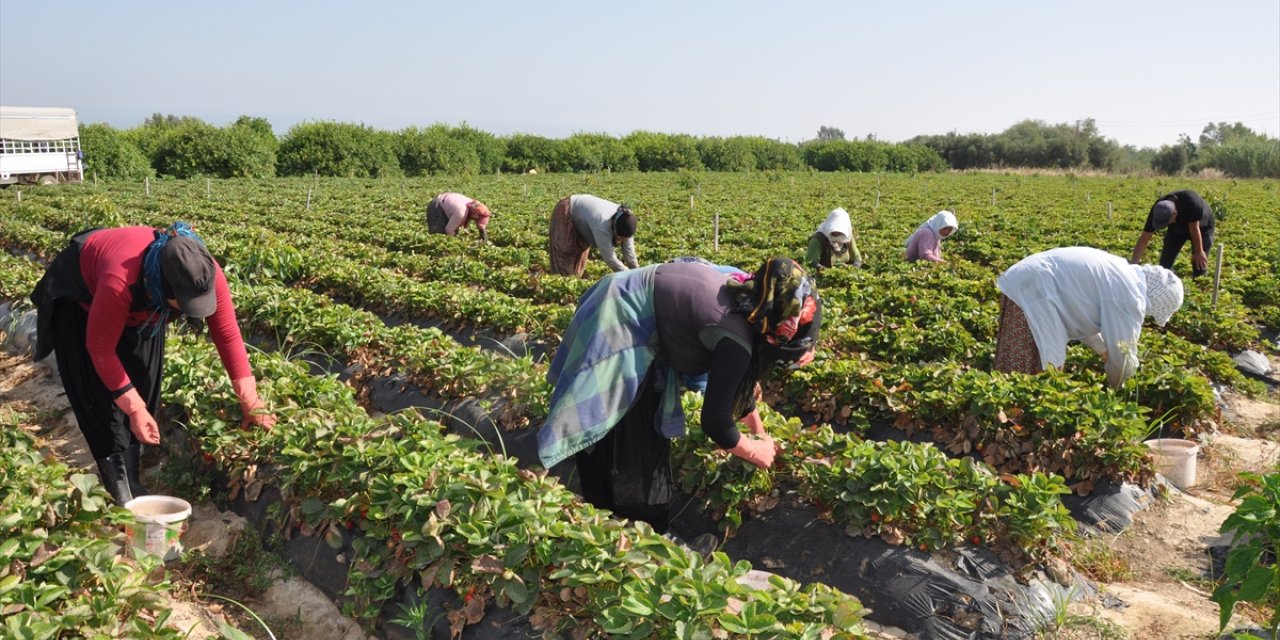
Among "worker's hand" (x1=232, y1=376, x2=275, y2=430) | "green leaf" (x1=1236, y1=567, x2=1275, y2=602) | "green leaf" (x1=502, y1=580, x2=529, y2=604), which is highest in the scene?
"worker's hand" (x1=232, y1=376, x2=275, y2=430)

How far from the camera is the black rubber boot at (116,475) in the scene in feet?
14.3

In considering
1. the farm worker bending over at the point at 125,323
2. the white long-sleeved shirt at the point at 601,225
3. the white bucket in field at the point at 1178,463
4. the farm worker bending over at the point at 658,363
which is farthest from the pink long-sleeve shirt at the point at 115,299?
the white bucket in field at the point at 1178,463

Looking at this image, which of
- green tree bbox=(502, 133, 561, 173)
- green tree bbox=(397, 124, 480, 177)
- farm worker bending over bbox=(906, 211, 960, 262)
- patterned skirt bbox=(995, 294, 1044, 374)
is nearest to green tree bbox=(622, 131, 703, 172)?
green tree bbox=(502, 133, 561, 173)

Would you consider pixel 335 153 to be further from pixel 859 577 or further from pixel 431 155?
pixel 859 577

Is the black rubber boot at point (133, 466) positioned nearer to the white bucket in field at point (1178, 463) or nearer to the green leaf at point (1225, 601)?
the green leaf at point (1225, 601)

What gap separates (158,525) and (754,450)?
264cm

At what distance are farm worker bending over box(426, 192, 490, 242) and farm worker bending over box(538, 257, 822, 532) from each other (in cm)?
964

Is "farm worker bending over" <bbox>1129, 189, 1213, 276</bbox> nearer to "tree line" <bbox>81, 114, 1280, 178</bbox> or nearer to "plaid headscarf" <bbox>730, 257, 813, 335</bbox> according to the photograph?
"plaid headscarf" <bbox>730, 257, 813, 335</bbox>

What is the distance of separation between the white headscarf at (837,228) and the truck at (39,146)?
29.8 m

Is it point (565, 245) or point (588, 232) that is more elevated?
point (588, 232)

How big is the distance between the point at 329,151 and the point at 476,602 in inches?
1606

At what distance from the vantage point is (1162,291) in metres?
5.51

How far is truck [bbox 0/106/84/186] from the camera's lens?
29.0m

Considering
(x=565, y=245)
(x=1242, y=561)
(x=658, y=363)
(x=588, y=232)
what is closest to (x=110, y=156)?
(x=565, y=245)
